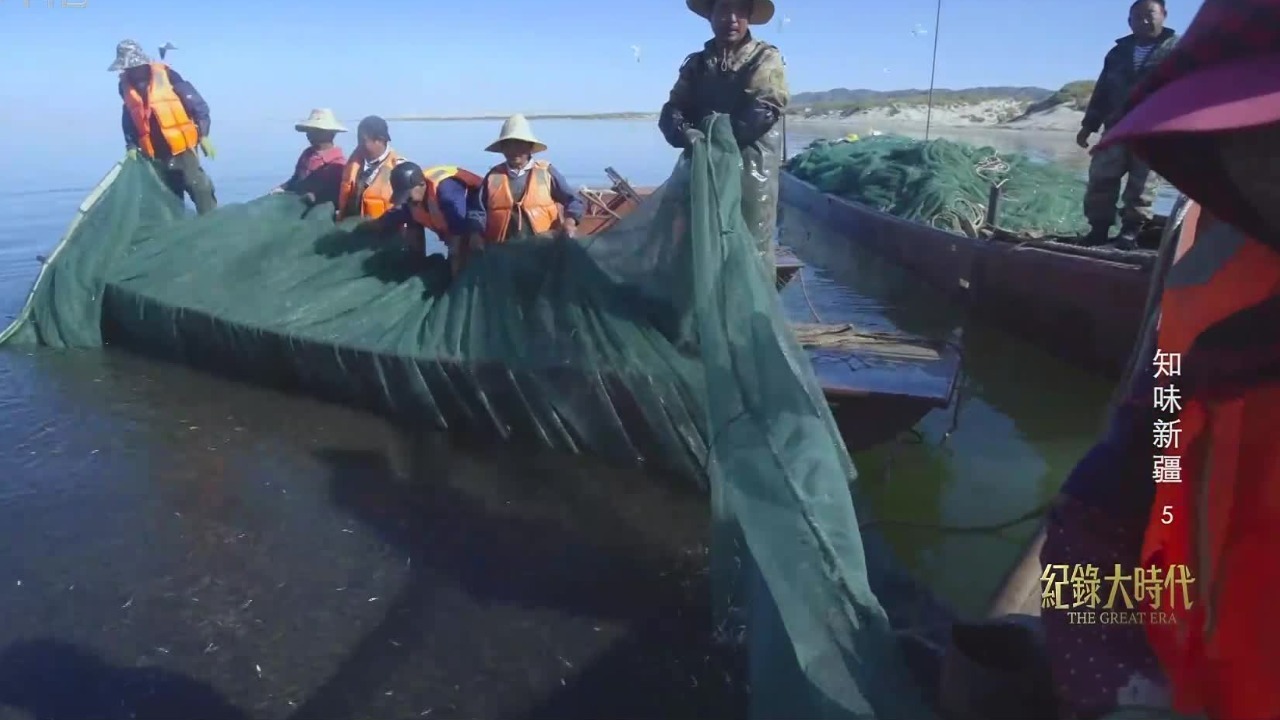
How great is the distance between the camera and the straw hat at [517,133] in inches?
238

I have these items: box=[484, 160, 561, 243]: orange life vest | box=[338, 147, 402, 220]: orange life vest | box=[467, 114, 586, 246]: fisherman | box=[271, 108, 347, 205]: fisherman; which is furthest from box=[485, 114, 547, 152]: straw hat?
box=[271, 108, 347, 205]: fisherman

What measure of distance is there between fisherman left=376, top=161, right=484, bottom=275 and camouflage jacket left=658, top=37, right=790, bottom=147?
157cm

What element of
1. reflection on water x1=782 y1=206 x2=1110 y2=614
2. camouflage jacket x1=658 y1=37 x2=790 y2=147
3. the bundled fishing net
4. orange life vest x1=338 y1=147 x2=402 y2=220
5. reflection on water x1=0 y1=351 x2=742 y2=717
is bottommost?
reflection on water x1=782 y1=206 x2=1110 y2=614

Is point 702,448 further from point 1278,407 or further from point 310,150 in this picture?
point 310,150

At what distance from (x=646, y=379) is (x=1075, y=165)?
1040 inches

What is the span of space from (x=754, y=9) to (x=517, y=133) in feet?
5.88

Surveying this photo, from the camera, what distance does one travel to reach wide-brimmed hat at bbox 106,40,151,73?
8.41m

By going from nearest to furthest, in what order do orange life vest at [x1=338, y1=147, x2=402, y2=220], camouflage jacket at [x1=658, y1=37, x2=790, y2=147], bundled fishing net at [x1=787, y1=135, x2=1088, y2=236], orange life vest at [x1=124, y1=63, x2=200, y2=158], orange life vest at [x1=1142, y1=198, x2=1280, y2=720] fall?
1. orange life vest at [x1=1142, y1=198, x2=1280, y2=720]
2. camouflage jacket at [x1=658, y1=37, x2=790, y2=147]
3. orange life vest at [x1=338, y1=147, x2=402, y2=220]
4. orange life vest at [x1=124, y1=63, x2=200, y2=158]
5. bundled fishing net at [x1=787, y1=135, x2=1088, y2=236]

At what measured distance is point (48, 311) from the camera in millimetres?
6805

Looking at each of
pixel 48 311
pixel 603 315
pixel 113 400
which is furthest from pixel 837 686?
pixel 48 311

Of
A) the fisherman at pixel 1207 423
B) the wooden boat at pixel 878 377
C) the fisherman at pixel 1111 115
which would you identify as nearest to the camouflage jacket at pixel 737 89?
the wooden boat at pixel 878 377

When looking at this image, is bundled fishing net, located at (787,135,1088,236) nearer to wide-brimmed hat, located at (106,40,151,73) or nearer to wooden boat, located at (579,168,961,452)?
wooden boat, located at (579,168,961,452)

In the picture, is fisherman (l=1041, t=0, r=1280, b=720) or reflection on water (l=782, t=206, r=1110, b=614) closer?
fisherman (l=1041, t=0, r=1280, b=720)

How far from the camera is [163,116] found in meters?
8.33
